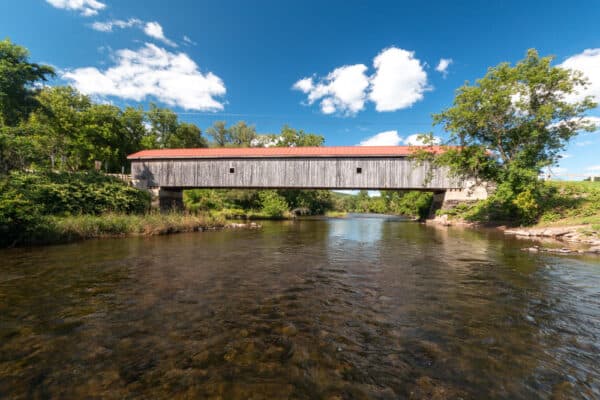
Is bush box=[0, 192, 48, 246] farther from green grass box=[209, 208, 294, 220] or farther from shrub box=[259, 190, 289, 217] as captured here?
shrub box=[259, 190, 289, 217]

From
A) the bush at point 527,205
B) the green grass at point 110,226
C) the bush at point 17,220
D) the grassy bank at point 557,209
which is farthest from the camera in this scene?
the bush at point 527,205

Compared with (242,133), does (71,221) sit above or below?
below

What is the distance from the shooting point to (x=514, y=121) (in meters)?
16.7

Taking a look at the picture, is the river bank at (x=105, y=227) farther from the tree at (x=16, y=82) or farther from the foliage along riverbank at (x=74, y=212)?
the tree at (x=16, y=82)

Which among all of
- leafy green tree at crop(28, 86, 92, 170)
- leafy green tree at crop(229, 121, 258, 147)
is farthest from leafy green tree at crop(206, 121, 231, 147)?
leafy green tree at crop(28, 86, 92, 170)

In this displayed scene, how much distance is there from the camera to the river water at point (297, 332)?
2.30 m

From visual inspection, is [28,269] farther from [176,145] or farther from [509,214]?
[176,145]

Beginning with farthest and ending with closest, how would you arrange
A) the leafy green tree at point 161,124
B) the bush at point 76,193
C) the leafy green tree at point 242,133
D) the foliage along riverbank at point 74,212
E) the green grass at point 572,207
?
1. the leafy green tree at point 242,133
2. the leafy green tree at point 161,124
3. the green grass at point 572,207
4. the bush at point 76,193
5. the foliage along riverbank at point 74,212

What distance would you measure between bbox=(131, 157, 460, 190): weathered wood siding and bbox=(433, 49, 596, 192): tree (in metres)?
4.06

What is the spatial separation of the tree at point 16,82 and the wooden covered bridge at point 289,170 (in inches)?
377

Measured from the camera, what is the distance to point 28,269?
244 inches

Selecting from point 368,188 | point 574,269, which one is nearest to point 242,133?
point 368,188

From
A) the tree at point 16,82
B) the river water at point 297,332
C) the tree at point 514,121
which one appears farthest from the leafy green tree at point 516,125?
the tree at point 16,82

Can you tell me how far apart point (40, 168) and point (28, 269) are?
48.3 ft
